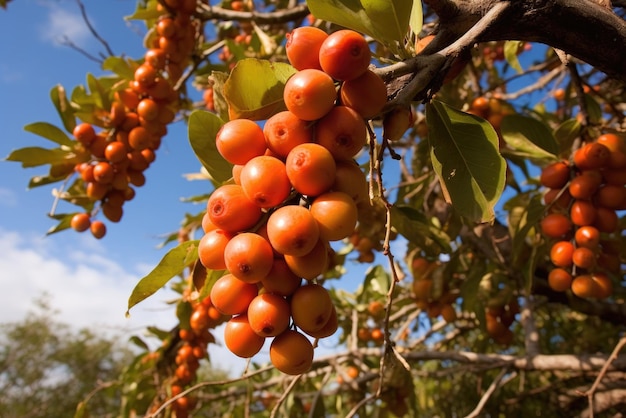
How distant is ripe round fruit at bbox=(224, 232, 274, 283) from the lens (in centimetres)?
66

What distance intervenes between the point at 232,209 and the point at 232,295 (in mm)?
146

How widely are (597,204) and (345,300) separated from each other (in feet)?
6.67

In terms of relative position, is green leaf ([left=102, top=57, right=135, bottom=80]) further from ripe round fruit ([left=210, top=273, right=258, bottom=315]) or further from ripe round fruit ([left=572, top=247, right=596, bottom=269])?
ripe round fruit ([left=572, top=247, right=596, bottom=269])

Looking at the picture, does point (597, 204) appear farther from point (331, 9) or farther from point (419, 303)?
point (331, 9)

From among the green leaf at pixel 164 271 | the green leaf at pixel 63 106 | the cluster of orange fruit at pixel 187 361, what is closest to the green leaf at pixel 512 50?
the green leaf at pixel 164 271

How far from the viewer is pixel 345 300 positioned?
3.27 metres

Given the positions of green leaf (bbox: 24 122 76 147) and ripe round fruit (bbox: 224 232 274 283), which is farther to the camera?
green leaf (bbox: 24 122 76 147)

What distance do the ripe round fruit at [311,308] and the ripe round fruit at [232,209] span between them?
0.15 metres

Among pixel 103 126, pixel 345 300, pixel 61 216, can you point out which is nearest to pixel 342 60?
pixel 103 126

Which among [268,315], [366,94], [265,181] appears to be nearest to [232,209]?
[265,181]

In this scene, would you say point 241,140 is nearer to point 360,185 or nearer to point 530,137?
point 360,185

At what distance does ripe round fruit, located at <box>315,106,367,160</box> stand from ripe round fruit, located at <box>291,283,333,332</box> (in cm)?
23

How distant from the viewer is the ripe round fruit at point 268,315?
67 cm

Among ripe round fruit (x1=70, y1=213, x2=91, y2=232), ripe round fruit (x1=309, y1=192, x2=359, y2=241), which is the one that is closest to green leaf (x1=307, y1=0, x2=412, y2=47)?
ripe round fruit (x1=309, y1=192, x2=359, y2=241)
